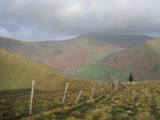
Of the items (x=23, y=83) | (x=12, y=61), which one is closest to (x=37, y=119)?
(x=23, y=83)

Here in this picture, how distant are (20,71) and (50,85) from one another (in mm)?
32895

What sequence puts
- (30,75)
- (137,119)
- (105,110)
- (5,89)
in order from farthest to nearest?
(30,75), (5,89), (105,110), (137,119)

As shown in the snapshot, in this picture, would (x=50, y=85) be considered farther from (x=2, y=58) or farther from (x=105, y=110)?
(x=105, y=110)

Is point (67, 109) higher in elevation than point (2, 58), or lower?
lower

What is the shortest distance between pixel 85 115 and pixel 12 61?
12023 centimetres

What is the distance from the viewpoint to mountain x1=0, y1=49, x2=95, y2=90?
86500 mm

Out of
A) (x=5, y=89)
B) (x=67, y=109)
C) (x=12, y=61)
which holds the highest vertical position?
(x=12, y=61)

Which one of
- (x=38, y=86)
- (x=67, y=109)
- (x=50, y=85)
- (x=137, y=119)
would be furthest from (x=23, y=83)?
(x=137, y=119)

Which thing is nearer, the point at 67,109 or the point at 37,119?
the point at 37,119

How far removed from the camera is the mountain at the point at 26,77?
8650cm

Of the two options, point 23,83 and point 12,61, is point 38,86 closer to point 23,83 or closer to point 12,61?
point 23,83

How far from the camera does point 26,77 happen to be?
101188 mm

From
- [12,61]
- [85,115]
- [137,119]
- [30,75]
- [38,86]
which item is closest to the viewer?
[137,119]

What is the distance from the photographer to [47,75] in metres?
107
